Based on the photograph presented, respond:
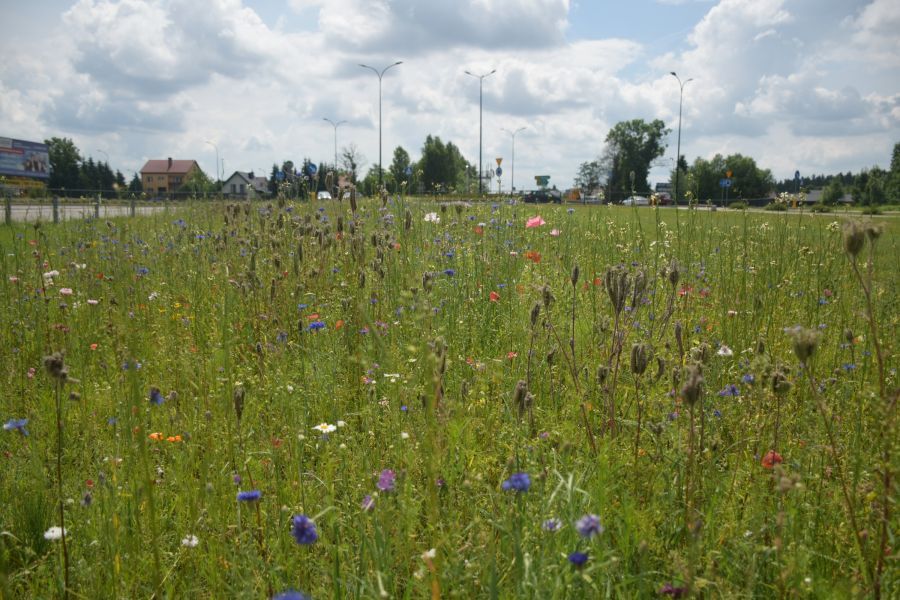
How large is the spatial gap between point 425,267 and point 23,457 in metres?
2.29

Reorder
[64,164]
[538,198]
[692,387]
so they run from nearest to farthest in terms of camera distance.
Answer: [692,387] → [538,198] → [64,164]

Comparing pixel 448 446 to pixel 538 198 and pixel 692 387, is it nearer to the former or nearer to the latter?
pixel 692 387

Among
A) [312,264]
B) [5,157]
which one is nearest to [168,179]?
[5,157]

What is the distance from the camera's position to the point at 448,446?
6.06 ft

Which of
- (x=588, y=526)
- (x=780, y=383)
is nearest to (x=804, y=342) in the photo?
(x=780, y=383)

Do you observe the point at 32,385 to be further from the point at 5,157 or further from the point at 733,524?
the point at 5,157

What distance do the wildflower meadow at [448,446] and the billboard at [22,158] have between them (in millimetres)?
48139

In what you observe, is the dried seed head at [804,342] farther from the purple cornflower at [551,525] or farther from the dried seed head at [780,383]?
the purple cornflower at [551,525]

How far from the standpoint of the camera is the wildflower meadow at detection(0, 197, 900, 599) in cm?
137

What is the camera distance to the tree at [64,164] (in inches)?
2798

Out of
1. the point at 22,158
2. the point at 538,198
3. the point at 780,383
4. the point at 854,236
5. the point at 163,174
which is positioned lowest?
the point at 780,383

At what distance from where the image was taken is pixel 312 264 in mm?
4168

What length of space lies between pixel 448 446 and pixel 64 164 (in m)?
87.9

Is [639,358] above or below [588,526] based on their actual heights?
above
